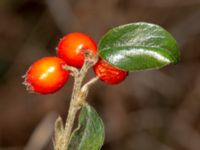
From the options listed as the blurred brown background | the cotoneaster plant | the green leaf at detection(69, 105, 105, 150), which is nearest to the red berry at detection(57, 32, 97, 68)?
the cotoneaster plant

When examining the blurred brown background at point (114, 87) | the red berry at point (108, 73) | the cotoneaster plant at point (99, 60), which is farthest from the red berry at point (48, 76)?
the blurred brown background at point (114, 87)

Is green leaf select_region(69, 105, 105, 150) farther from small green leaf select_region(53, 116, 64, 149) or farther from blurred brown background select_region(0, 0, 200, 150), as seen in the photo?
blurred brown background select_region(0, 0, 200, 150)

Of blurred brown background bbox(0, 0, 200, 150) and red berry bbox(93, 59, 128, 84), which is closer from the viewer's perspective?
red berry bbox(93, 59, 128, 84)

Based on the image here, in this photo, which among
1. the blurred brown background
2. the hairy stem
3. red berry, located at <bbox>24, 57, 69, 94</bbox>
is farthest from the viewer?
the blurred brown background

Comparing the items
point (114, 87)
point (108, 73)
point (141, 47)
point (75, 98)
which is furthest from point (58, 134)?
point (114, 87)

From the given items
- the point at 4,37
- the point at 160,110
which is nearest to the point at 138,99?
the point at 160,110

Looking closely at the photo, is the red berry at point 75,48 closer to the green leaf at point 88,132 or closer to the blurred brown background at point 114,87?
the green leaf at point 88,132

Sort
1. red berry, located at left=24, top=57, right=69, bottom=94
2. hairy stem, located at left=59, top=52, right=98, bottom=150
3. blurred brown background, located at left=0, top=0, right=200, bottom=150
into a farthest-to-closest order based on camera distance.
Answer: blurred brown background, located at left=0, top=0, right=200, bottom=150 → red berry, located at left=24, top=57, right=69, bottom=94 → hairy stem, located at left=59, top=52, right=98, bottom=150

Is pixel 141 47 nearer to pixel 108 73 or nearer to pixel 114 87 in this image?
pixel 108 73
